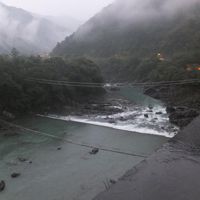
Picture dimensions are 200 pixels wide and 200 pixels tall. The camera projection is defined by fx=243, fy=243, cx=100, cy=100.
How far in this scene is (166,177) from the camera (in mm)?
1424

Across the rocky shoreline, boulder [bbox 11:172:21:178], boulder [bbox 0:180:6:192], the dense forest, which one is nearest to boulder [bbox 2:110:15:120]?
the dense forest

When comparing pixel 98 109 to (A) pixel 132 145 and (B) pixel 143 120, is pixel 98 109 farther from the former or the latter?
(A) pixel 132 145

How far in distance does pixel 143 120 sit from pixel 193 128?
14855mm

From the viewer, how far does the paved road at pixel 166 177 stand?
125 cm

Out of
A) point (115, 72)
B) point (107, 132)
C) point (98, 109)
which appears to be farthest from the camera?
point (115, 72)

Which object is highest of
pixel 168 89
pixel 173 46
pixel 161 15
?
pixel 161 15

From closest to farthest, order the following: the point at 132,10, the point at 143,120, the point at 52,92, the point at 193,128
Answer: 1. the point at 193,128
2. the point at 143,120
3. the point at 52,92
4. the point at 132,10

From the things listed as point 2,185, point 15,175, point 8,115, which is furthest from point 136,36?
point 2,185

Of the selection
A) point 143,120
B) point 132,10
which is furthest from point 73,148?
point 132,10

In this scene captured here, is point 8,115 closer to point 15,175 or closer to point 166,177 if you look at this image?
point 15,175

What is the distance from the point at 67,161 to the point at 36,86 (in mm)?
11727

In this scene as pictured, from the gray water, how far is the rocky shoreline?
3.61m

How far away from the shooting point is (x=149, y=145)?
1199cm

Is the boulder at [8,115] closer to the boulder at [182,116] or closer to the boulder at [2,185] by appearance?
the boulder at [2,185]
